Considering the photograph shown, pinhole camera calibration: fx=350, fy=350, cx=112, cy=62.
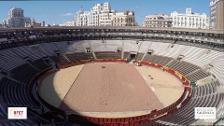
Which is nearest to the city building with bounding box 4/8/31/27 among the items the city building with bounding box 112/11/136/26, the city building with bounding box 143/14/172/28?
the city building with bounding box 112/11/136/26

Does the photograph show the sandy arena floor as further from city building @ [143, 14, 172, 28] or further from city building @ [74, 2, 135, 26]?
city building @ [143, 14, 172, 28]

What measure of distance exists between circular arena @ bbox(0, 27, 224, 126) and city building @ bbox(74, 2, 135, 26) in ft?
192

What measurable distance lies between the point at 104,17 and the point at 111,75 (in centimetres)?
9952

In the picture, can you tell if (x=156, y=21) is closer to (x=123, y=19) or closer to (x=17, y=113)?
(x=123, y=19)

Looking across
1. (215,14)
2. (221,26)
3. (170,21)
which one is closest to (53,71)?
(221,26)

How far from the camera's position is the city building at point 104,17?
430 ft

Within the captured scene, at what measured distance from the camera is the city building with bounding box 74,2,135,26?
131m

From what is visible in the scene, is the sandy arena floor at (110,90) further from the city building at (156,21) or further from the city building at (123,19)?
the city building at (156,21)

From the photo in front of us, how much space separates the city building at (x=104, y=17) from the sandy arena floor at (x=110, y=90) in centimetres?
7333

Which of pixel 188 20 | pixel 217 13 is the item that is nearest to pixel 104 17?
pixel 188 20

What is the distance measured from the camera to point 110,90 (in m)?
46.7

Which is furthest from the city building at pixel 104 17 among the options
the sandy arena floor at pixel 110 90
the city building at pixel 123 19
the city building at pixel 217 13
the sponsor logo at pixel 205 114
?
the sponsor logo at pixel 205 114

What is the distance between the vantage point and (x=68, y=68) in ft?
190

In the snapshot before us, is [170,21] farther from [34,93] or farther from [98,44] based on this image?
[34,93]
